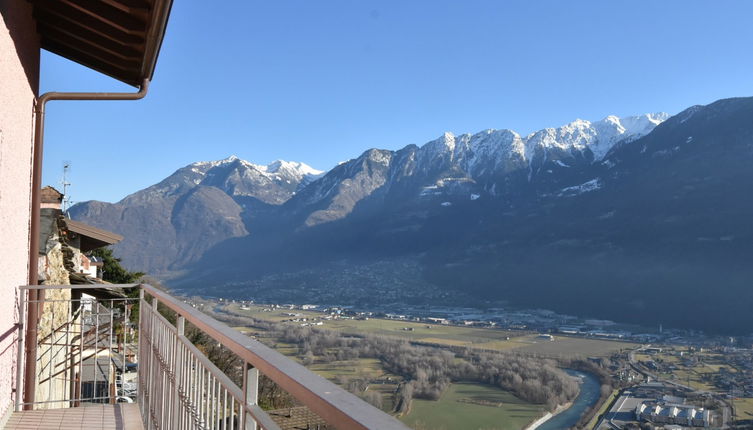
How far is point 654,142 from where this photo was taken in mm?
117375

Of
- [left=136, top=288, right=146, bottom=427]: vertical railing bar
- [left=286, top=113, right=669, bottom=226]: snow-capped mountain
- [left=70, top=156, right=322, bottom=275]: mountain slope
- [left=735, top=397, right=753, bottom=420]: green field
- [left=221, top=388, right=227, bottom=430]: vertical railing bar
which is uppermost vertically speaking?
[left=286, top=113, right=669, bottom=226]: snow-capped mountain

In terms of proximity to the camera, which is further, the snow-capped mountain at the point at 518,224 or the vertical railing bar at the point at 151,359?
the snow-capped mountain at the point at 518,224

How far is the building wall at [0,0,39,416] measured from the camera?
2.98 meters

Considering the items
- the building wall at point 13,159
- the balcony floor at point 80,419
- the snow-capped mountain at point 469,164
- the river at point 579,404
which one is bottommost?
the river at point 579,404

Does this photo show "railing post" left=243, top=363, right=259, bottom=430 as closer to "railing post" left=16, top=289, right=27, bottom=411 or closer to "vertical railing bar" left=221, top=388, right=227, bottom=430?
"vertical railing bar" left=221, top=388, right=227, bottom=430

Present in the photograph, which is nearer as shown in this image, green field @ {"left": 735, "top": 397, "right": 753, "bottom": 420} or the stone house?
the stone house

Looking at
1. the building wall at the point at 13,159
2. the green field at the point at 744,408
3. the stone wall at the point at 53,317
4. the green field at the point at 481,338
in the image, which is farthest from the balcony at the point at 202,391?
the green field at the point at 481,338

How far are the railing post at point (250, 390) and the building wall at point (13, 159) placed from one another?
2456 millimetres

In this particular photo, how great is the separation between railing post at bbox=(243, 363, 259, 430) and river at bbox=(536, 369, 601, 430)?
24.3 metres

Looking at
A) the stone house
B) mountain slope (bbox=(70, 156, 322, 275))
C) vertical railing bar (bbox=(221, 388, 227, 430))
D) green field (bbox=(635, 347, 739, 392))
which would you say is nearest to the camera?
vertical railing bar (bbox=(221, 388, 227, 430))

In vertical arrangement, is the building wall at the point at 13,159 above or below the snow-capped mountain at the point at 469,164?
below

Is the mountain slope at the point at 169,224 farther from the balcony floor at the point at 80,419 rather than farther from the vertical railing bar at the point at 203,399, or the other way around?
the vertical railing bar at the point at 203,399

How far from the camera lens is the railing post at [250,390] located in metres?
1.15

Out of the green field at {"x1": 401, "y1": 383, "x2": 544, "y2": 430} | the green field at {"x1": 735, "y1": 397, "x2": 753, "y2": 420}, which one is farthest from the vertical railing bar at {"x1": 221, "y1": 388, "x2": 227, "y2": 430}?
the green field at {"x1": 735, "y1": 397, "x2": 753, "y2": 420}
